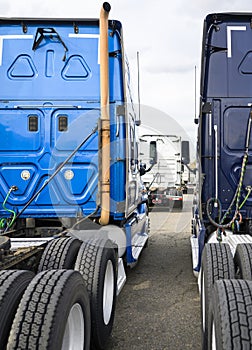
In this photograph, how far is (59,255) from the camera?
3.45 metres

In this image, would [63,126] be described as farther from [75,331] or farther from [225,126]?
[75,331]

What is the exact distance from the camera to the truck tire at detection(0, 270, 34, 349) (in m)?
2.20

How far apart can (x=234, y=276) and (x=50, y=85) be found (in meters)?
3.09

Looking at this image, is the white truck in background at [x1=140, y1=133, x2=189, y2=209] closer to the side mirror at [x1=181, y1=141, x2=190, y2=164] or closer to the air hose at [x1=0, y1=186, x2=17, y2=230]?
the side mirror at [x1=181, y1=141, x2=190, y2=164]

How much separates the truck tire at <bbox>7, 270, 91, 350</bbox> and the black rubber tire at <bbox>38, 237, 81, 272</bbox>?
2.47 feet

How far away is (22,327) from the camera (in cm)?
214

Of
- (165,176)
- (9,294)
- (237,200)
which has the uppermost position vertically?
(237,200)

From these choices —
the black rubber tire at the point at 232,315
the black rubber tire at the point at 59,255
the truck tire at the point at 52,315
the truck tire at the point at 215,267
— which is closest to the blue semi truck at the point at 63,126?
the black rubber tire at the point at 59,255

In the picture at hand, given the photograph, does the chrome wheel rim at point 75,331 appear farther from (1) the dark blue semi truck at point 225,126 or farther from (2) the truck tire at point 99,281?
(1) the dark blue semi truck at point 225,126

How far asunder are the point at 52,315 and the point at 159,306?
2.59 meters

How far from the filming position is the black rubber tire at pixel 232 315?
7.05 ft

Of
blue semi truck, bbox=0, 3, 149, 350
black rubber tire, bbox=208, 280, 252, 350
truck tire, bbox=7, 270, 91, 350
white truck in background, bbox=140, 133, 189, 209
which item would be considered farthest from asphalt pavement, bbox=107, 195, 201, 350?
white truck in background, bbox=140, 133, 189, 209

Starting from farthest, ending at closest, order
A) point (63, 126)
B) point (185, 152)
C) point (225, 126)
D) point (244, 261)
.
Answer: point (185, 152) → point (225, 126) → point (63, 126) → point (244, 261)

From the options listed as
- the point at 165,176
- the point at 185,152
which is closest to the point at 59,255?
the point at 185,152
